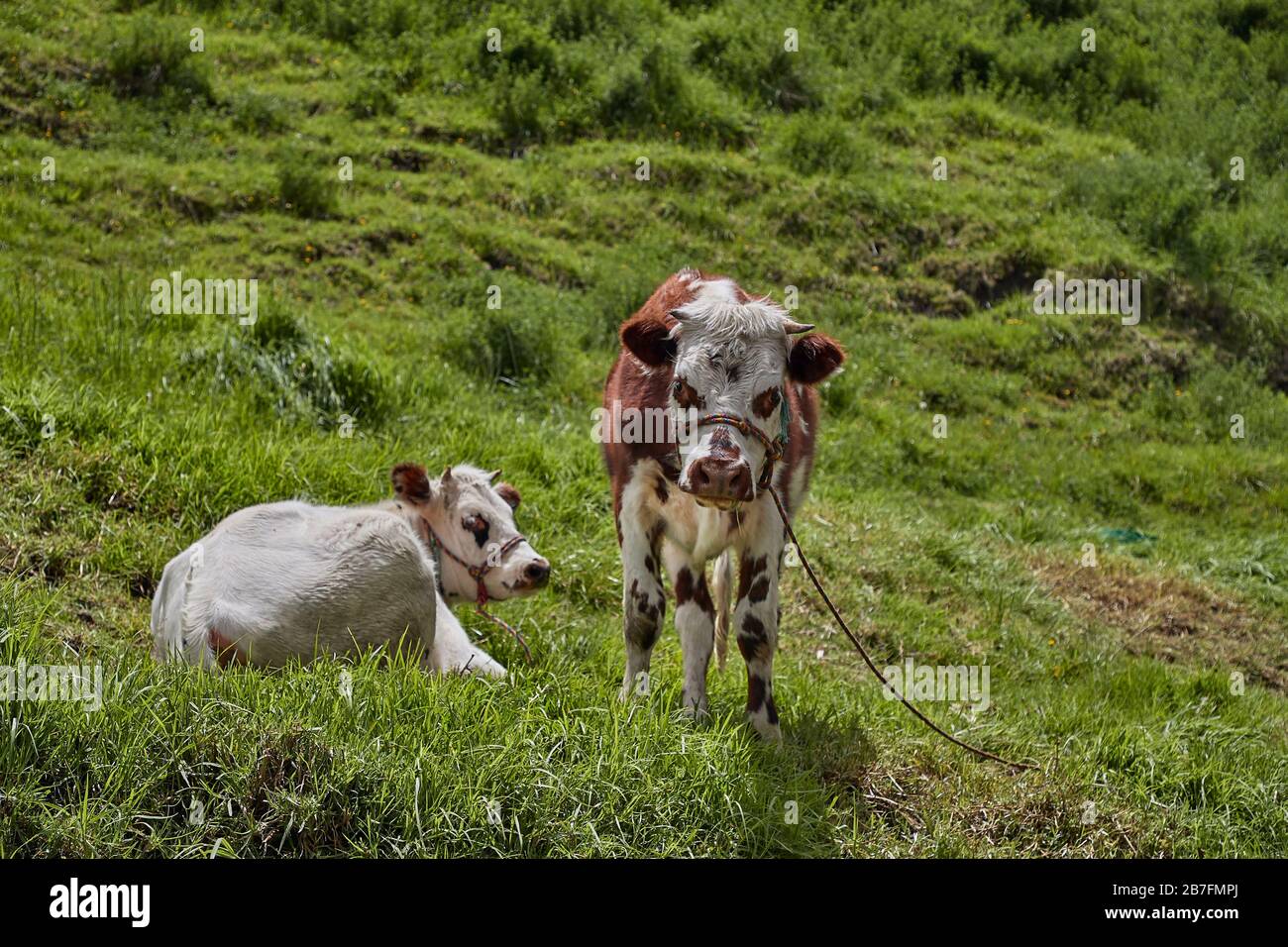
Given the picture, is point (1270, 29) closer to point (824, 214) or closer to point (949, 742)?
point (824, 214)

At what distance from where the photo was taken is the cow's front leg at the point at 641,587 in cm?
561

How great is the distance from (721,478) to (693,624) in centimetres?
120

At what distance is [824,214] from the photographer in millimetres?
15594

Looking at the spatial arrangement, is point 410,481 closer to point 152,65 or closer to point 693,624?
point 693,624

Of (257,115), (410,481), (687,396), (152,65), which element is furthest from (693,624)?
(152,65)

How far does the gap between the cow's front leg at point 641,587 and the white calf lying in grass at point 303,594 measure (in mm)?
642

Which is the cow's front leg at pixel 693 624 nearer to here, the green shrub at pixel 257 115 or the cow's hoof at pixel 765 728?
the cow's hoof at pixel 765 728

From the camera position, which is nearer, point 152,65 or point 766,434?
point 766,434

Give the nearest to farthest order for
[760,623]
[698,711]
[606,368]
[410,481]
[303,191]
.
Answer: [698,711], [760,623], [410,481], [606,368], [303,191]

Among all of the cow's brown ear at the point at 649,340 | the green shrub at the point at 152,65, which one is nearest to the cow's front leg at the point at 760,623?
the cow's brown ear at the point at 649,340

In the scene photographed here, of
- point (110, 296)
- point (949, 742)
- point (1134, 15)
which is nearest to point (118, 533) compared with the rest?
point (110, 296)

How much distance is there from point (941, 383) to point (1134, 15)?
12732mm

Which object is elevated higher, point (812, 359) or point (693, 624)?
point (812, 359)

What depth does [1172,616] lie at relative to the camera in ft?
30.3
